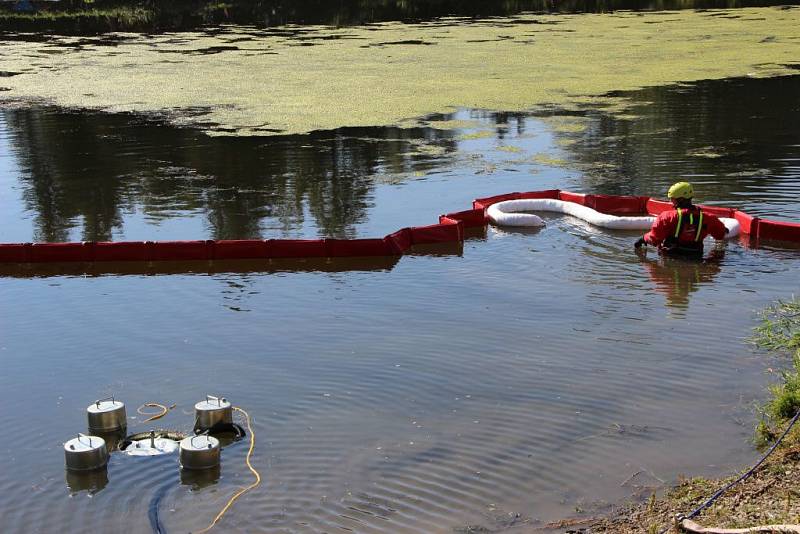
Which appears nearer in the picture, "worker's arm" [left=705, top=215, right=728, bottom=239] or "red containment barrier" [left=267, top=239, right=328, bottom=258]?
"worker's arm" [left=705, top=215, right=728, bottom=239]

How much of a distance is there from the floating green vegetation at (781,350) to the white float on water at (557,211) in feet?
6.77

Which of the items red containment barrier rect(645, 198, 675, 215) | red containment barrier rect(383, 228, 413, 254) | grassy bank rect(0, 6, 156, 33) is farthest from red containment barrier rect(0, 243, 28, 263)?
grassy bank rect(0, 6, 156, 33)

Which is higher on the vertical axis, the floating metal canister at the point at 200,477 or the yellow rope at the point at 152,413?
the yellow rope at the point at 152,413

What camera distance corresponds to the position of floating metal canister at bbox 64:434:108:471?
16.9ft

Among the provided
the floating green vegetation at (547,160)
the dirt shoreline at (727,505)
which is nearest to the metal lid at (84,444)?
the dirt shoreline at (727,505)

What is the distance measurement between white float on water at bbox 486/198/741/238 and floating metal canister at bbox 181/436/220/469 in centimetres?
504

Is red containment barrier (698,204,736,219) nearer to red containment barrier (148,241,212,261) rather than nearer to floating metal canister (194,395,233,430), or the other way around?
red containment barrier (148,241,212,261)

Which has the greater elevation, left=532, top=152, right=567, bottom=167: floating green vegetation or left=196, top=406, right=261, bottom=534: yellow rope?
left=532, top=152, right=567, bottom=167: floating green vegetation

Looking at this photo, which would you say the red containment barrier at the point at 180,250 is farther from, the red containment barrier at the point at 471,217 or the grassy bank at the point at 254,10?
the grassy bank at the point at 254,10

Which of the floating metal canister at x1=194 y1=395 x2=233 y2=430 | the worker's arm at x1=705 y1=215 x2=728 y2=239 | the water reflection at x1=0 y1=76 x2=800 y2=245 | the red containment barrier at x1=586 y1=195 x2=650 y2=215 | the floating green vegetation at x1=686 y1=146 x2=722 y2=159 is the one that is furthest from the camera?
the floating green vegetation at x1=686 y1=146 x2=722 y2=159

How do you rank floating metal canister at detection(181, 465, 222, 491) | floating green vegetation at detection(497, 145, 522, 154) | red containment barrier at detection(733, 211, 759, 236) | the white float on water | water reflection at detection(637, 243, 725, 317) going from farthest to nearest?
floating green vegetation at detection(497, 145, 522, 154) < the white float on water < red containment barrier at detection(733, 211, 759, 236) < water reflection at detection(637, 243, 725, 317) < floating metal canister at detection(181, 465, 222, 491)

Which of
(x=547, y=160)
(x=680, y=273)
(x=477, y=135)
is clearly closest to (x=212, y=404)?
(x=680, y=273)

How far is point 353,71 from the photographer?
19.3m

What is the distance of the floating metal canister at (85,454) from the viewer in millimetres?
5141
